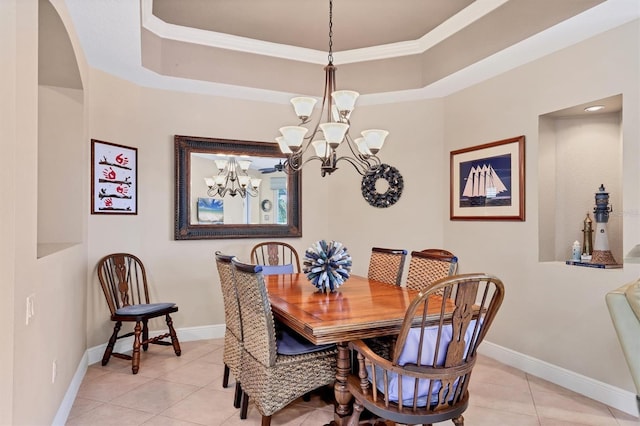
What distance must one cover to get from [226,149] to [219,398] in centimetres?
251

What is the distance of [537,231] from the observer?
331 centimetres

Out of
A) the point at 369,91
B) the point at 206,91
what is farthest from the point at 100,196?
the point at 369,91

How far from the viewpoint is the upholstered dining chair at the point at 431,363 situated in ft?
5.50

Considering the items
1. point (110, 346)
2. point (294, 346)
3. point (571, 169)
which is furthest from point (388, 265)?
point (110, 346)

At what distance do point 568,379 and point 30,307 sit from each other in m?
3.47

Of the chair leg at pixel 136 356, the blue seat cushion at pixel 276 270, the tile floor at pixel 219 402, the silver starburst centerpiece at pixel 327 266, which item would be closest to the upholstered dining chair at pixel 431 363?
the silver starburst centerpiece at pixel 327 266

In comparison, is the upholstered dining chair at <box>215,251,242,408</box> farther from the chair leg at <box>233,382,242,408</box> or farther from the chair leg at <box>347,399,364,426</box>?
the chair leg at <box>347,399,364,426</box>

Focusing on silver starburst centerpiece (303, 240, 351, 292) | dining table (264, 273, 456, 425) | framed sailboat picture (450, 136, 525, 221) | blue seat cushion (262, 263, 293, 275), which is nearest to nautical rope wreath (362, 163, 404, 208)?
framed sailboat picture (450, 136, 525, 221)

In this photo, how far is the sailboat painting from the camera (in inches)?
141

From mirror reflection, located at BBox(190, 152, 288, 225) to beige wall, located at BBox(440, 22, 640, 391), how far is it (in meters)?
1.96

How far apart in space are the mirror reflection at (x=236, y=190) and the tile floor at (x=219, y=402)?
1.59 metres

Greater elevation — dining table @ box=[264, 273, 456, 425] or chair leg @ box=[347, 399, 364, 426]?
dining table @ box=[264, 273, 456, 425]

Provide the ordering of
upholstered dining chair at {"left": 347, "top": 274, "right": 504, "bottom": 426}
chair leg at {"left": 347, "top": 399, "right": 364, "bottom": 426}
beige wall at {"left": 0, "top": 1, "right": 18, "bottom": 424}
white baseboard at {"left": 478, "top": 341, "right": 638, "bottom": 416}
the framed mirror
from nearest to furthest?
beige wall at {"left": 0, "top": 1, "right": 18, "bottom": 424}
upholstered dining chair at {"left": 347, "top": 274, "right": 504, "bottom": 426}
chair leg at {"left": 347, "top": 399, "right": 364, "bottom": 426}
white baseboard at {"left": 478, "top": 341, "right": 638, "bottom": 416}
the framed mirror

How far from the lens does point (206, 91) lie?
4176 mm
